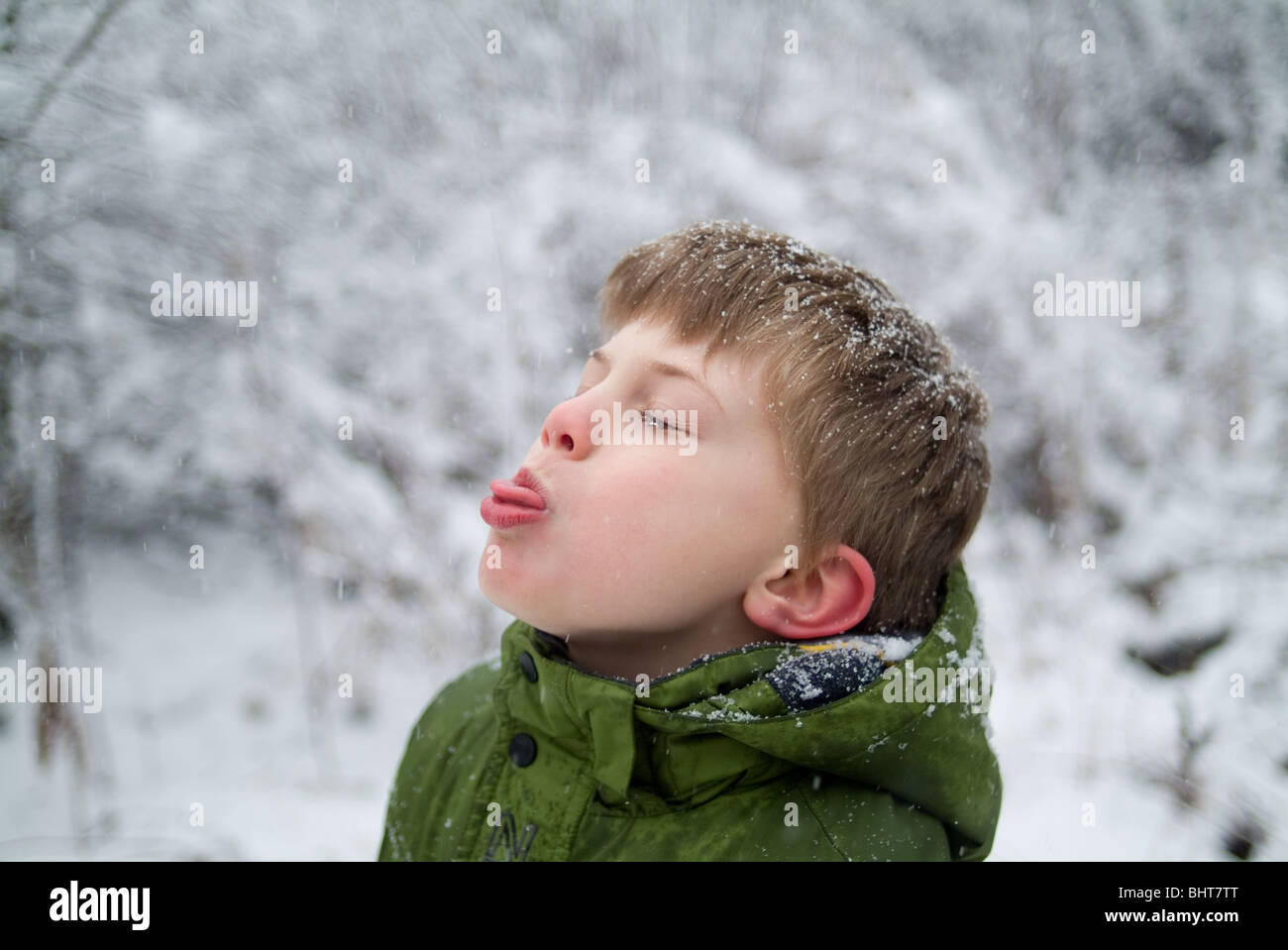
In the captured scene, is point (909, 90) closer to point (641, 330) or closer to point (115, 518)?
point (641, 330)

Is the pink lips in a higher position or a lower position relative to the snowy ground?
higher

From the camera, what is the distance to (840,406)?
3.72ft

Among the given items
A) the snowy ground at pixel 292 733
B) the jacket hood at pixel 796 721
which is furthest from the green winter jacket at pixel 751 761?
the snowy ground at pixel 292 733

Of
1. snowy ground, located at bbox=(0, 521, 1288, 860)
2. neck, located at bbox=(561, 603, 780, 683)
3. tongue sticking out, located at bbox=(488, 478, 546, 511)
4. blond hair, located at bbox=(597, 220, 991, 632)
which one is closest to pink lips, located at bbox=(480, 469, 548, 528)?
tongue sticking out, located at bbox=(488, 478, 546, 511)

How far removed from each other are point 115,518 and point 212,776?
4.37ft

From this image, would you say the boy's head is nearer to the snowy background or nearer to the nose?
the nose

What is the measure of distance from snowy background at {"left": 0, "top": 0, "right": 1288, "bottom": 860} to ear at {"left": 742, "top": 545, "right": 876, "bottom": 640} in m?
2.79

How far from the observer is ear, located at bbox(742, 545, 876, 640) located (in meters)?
1.10

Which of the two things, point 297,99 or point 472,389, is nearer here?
point 297,99

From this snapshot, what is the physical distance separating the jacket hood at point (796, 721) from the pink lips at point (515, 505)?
211mm

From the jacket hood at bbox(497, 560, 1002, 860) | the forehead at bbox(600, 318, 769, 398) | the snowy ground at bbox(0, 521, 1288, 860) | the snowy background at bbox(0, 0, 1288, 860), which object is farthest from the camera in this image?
the snowy background at bbox(0, 0, 1288, 860)

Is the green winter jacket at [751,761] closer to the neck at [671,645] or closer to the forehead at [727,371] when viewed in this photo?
the neck at [671,645]

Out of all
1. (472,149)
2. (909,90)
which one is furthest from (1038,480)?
(472,149)

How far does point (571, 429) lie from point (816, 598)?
1.43 feet
